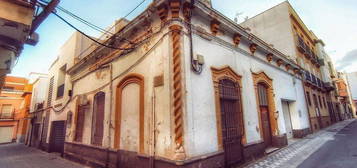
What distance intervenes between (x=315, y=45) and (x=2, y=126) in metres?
41.7

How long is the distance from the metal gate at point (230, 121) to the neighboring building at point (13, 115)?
2569 centimetres

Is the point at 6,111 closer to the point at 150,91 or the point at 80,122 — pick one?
the point at 80,122

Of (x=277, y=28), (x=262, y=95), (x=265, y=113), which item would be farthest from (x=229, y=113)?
(x=277, y=28)

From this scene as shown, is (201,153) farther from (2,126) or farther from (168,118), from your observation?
(2,126)

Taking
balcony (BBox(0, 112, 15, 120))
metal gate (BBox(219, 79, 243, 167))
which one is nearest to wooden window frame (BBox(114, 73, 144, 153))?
metal gate (BBox(219, 79, 243, 167))

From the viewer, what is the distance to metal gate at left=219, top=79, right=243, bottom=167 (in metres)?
5.59

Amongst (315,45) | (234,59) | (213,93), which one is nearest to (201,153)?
(213,93)

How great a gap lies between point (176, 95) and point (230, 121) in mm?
2587

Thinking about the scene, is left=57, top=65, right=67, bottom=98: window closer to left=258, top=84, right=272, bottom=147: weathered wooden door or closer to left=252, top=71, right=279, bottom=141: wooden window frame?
left=252, top=71, right=279, bottom=141: wooden window frame

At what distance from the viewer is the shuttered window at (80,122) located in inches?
340

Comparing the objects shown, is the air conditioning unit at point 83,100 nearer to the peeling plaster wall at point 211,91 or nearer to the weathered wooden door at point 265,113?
the peeling plaster wall at point 211,91

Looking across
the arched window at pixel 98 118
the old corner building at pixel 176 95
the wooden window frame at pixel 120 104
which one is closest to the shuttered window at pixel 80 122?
the old corner building at pixel 176 95

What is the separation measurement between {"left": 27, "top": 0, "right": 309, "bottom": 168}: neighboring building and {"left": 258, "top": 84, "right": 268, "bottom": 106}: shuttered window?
5 centimetres

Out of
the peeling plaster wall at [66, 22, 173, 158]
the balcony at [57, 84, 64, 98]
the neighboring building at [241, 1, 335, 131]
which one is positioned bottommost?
the peeling plaster wall at [66, 22, 173, 158]
